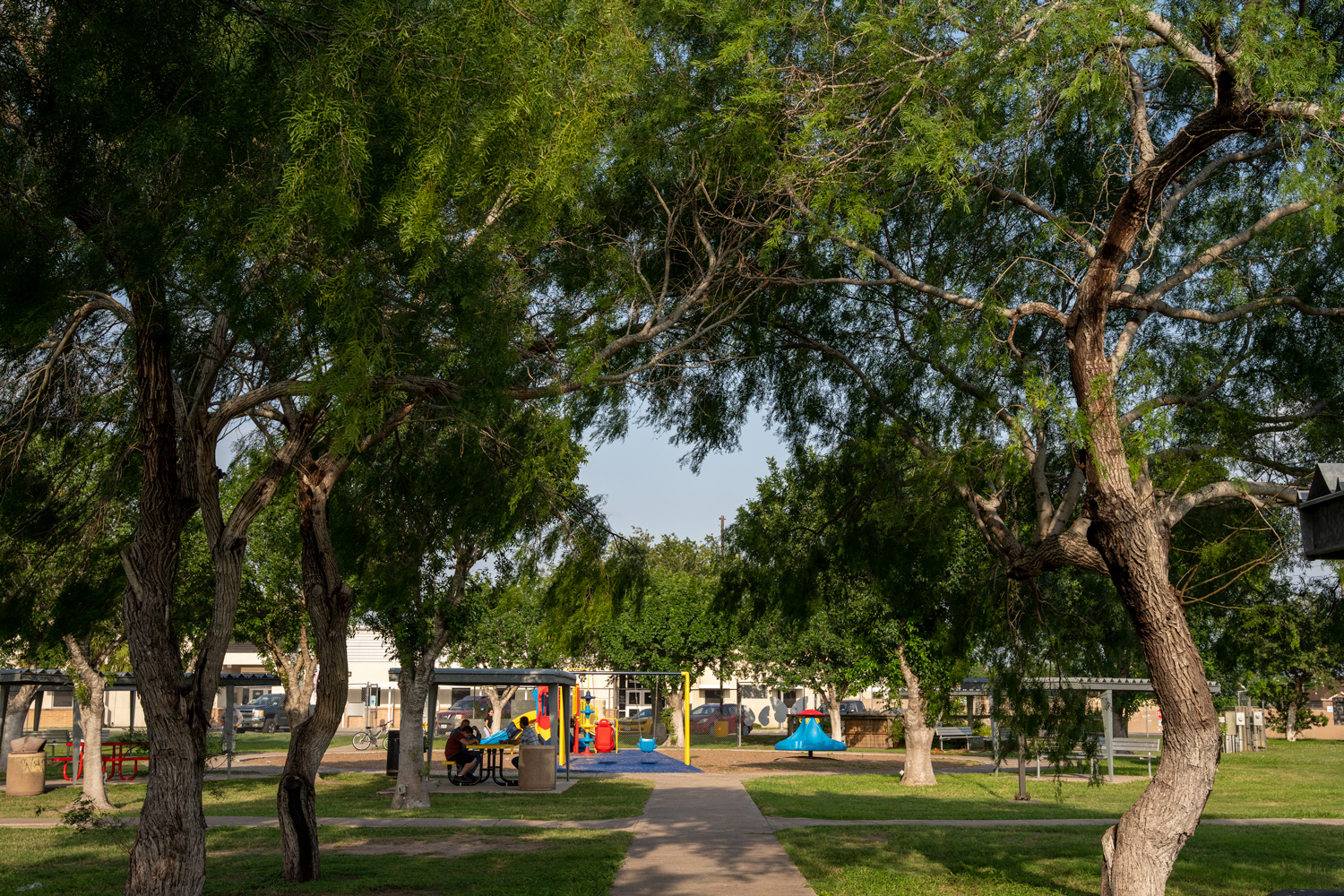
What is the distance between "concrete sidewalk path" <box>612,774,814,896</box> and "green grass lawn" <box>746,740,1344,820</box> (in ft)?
4.41

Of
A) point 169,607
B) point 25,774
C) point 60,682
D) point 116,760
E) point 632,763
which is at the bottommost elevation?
point 632,763

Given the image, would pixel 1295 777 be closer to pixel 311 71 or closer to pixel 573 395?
pixel 573 395

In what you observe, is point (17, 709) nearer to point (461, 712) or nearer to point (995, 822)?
point (461, 712)

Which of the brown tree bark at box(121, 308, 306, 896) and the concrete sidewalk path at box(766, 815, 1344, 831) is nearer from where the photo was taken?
the brown tree bark at box(121, 308, 306, 896)

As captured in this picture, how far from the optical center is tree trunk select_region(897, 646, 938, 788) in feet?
81.6

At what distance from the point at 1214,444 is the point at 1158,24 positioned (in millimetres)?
3858

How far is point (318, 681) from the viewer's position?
11055mm

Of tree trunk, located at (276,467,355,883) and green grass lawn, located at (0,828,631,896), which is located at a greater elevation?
tree trunk, located at (276,467,355,883)

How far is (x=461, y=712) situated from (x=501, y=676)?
24347 mm

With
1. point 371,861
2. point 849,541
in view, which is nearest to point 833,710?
point 849,541

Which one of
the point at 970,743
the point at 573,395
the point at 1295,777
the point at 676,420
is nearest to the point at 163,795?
the point at 573,395

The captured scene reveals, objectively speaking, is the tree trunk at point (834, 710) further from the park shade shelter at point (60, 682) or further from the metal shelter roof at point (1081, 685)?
the park shade shelter at point (60, 682)

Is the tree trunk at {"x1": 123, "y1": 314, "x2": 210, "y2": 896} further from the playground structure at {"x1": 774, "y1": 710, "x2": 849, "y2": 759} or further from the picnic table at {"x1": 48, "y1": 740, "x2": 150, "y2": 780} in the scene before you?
the playground structure at {"x1": 774, "y1": 710, "x2": 849, "y2": 759}

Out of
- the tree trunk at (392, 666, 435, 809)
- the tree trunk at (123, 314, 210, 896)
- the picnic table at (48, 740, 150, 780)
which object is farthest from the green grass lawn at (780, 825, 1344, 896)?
the picnic table at (48, 740, 150, 780)
